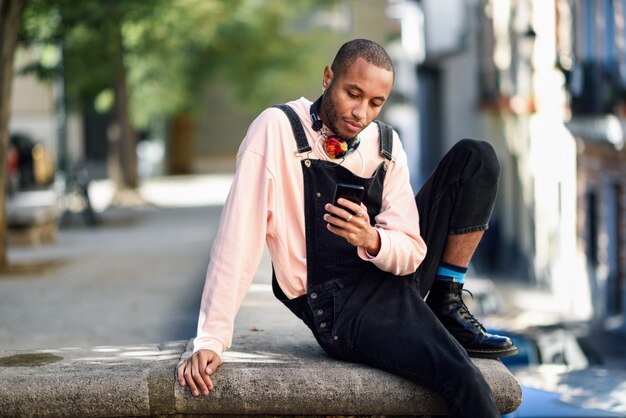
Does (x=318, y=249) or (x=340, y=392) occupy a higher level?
(x=318, y=249)

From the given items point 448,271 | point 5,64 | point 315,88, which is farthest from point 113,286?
point 315,88

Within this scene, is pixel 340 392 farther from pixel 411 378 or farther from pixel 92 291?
pixel 92 291

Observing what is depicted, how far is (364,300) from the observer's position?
4.77 metres

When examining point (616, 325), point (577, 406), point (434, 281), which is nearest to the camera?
point (434, 281)

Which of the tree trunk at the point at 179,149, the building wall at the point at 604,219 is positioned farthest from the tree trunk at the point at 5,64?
the tree trunk at the point at 179,149

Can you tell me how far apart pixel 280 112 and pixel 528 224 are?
2514 centimetres

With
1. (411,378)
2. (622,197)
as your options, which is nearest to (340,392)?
(411,378)

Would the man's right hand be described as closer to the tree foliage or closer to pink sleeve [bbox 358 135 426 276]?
pink sleeve [bbox 358 135 426 276]

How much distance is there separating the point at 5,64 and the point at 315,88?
1267 inches

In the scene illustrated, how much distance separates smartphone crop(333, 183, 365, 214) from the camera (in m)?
4.38

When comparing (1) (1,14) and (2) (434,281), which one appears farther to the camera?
(1) (1,14)

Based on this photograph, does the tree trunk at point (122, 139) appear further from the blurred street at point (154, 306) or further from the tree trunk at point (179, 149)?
the tree trunk at point (179, 149)

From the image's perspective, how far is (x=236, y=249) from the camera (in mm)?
4680

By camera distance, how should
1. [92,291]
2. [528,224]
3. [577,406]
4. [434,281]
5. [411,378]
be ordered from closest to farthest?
[411,378] → [434,281] → [577,406] → [92,291] → [528,224]
